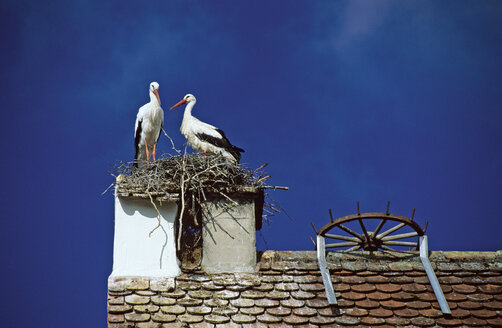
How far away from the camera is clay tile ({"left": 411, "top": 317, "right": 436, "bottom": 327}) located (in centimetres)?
675

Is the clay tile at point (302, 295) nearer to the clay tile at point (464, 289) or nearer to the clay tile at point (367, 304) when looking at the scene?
the clay tile at point (367, 304)

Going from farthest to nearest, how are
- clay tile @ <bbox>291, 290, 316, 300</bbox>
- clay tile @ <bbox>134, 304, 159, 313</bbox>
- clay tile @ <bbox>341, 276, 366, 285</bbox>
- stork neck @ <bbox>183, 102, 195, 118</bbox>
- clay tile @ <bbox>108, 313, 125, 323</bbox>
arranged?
stork neck @ <bbox>183, 102, 195, 118</bbox> → clay tile @ <bbox>341, 276, 366, 285</bbox> → clay tile @ <bbox>291, 290, 316, 300</bbox> → clay tile @ <bbox>134, 304, 159, 313</bbox> → clay tile @ <bbox>108, 313, 125, 323</bbox>

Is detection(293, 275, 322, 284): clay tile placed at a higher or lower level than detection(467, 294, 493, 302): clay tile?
higher

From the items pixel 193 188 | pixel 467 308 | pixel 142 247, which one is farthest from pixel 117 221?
pixel 467 308

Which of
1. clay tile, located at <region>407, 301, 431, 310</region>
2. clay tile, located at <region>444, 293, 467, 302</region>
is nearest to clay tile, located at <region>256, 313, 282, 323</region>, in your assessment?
clay tile, located at <region>407, 301, 431, 310</region>

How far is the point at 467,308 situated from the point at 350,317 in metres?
1.14

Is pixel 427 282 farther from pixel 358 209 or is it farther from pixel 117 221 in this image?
pixel 117 221

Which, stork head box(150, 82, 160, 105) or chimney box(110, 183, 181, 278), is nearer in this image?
chimney box(110, 183, 181, 278)

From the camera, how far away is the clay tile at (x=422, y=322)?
6.75 meters

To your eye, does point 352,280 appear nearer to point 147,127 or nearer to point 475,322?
point 475,322

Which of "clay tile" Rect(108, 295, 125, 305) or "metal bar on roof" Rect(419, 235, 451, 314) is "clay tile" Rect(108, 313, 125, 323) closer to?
"clay tile" Rect(108, 295, 125, 305)

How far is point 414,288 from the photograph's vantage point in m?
Answer: 7.18

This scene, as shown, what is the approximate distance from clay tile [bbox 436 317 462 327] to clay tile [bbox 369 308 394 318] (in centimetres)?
43

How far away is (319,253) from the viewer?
7391 millimetres
